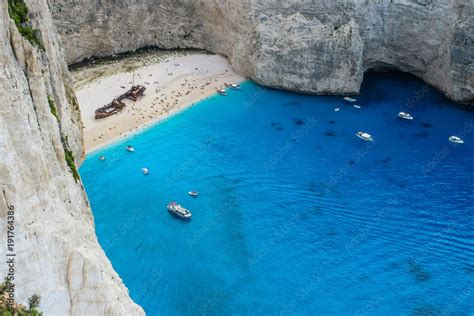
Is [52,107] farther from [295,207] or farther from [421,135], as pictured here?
[421,135]

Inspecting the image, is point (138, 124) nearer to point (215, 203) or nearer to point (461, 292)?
point (215, 203)

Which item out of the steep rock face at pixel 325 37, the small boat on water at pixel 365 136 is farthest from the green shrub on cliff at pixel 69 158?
the steep rock face at pixel 325 37

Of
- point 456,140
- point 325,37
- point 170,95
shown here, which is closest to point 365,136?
point 456,140

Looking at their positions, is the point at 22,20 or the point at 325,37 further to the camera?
the point at 325,37

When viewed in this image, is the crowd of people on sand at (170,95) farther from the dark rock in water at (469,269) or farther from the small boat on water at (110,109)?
the dark rock in water at (469,269)

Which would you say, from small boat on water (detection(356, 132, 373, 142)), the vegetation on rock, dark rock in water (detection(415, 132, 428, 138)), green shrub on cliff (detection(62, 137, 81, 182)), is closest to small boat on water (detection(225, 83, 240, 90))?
small boat on water (detection(356, 132, 373, 142))

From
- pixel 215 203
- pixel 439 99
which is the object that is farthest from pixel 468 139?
pixel 215 203
